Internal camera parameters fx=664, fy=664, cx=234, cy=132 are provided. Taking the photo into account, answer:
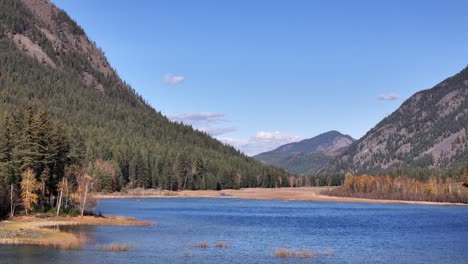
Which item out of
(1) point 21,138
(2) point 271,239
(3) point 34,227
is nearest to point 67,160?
(1) point 21,138

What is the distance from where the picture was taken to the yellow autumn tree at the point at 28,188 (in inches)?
4108

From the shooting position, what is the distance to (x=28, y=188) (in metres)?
105

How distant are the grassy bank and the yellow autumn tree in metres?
2.58

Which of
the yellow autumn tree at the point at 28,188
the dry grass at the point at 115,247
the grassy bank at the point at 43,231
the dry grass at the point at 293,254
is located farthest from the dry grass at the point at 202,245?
the yellow autumn tree at the point at 28,188

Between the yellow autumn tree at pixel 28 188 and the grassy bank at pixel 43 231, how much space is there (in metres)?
2.58

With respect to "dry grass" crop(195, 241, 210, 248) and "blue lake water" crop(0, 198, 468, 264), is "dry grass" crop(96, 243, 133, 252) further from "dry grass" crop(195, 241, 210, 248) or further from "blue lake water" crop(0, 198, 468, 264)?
"dry grass" crop(195, 241, 210, 248)

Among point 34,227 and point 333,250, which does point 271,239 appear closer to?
point 333,250

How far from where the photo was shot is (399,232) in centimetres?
12188

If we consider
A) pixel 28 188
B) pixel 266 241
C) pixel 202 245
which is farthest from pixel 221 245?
pixel 28 188

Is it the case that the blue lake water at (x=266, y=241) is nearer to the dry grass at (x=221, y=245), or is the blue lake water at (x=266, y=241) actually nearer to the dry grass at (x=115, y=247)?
the dry grass at (x=115, y=247)

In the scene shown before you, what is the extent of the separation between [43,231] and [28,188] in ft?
53.2

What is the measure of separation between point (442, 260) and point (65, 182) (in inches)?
2605

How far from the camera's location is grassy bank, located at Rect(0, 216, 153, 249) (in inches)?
3246

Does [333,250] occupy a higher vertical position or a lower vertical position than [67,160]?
lower
